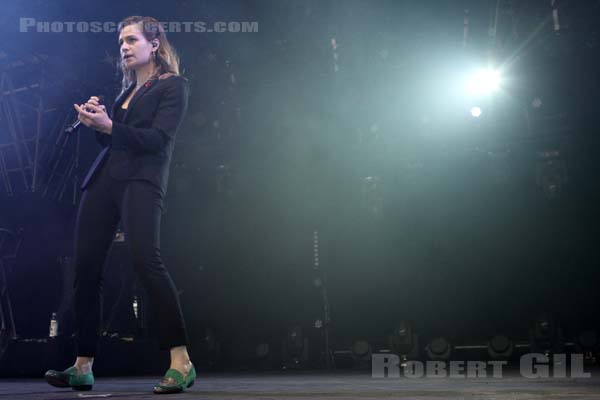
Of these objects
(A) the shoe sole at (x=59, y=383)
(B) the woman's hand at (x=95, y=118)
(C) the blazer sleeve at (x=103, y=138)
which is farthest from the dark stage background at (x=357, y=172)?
(B) the woman's hand at (x=95, y=118)

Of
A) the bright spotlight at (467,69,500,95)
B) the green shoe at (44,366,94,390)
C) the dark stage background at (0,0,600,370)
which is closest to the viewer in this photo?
the green shoe at (44,366,94,390)

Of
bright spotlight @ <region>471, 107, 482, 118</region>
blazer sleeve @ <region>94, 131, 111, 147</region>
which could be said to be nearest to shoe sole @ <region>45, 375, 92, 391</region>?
blazer sleeve @ <region>94, 131, 111, 147</region>

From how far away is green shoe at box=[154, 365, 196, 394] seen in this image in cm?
228

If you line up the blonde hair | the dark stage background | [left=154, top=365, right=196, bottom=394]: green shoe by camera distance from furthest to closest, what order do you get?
1. the dark stage background
2. the blonde hair
3. [left=154, top=365, right=196, bottom=394]: green shoe

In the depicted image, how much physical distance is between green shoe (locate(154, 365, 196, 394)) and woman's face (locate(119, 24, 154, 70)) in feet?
3.87

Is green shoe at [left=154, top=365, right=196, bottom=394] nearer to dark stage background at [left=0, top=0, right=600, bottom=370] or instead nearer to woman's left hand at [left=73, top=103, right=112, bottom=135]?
woman's left hand at [left=73, top=103, right=112, bottom=135]

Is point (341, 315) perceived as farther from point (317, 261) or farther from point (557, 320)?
point (557, 320)

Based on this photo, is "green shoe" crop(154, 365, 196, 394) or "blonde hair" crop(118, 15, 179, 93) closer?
"green shoe" crop(154, 365, 196, 394)

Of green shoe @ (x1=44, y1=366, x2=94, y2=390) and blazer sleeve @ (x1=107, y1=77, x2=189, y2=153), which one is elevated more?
blazer sleeve @ (x1=107, y1=77, x2=189, y2=153)

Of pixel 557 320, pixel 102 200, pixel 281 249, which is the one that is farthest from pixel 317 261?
pixel 102 200

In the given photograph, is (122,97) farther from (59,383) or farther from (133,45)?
(59,383)

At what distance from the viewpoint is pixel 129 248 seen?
2.40 m

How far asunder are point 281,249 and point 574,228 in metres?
2.04

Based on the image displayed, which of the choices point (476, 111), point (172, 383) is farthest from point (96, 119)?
point (476, 111)
